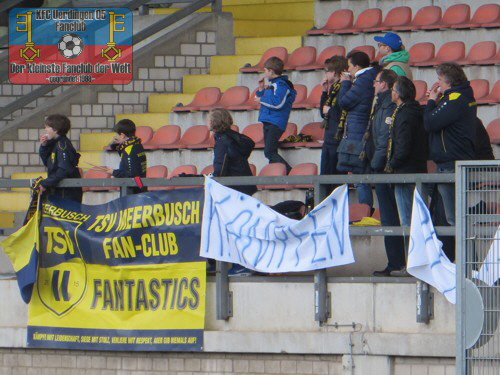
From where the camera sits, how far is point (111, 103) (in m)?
17.3

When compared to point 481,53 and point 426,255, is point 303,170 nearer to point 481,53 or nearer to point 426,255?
point 481,53

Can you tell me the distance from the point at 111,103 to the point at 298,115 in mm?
3179

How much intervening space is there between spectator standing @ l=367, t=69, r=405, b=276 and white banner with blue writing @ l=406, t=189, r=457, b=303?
380 millimetres

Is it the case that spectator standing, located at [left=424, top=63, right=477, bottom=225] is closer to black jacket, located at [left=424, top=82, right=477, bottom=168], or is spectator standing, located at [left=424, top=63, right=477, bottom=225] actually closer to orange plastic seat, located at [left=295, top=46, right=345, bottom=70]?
black jacket, located at [left=424, top=82, right=477, bottom=168]

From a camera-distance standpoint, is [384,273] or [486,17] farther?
[486,17]

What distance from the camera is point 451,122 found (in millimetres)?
10148

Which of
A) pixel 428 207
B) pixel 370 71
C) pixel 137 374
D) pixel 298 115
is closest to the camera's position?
pixel 428 207

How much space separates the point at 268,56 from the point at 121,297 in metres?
6.27

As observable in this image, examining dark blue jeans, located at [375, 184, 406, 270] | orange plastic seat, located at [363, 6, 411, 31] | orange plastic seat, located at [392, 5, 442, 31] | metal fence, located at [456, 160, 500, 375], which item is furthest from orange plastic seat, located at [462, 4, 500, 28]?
metal fence, located at [456, 160, 500, 375]

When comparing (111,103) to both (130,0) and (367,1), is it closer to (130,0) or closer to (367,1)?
(130,0)

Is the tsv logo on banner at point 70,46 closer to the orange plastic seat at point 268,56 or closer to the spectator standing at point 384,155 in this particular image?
the orange plastic seat at point 268,56

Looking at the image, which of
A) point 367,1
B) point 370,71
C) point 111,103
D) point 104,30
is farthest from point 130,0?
point 370,71

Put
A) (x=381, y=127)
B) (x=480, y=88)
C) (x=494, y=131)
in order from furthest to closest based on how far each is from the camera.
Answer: (x=480, y=88) < (x=494, y=131) < (x=381, y=127)

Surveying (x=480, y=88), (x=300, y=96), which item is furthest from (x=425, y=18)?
(x=480, y=88)
